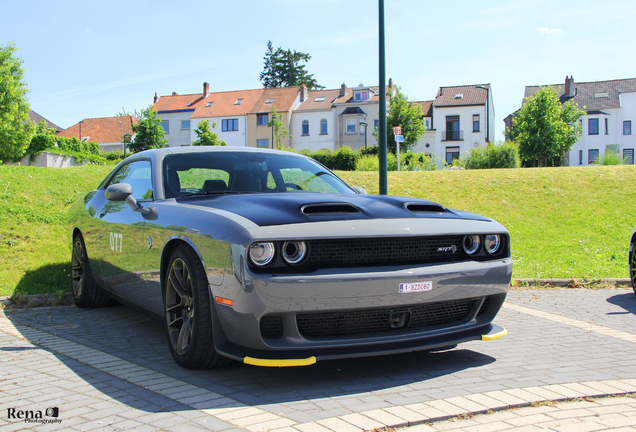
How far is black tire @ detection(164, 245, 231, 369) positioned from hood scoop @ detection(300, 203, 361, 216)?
0.74 m

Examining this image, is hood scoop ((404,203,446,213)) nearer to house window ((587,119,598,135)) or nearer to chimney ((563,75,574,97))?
house window ((587,119,598,135))

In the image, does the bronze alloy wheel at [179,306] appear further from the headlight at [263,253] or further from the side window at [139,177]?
the side window at [139,177]

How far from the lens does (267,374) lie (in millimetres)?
3557

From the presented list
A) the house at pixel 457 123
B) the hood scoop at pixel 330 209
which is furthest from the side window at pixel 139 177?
the house at pixel 457 123

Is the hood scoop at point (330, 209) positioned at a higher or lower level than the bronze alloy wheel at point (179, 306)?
higher

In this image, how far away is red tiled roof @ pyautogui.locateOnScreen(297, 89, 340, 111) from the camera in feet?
202

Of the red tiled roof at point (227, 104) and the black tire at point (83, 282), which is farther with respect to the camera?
the red tiled roof at point (227, 104)

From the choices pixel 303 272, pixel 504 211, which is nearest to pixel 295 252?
pixel 303 272

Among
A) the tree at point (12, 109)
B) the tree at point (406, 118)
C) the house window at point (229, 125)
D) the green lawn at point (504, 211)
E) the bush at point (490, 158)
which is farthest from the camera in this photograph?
the house window at point (229, 125)

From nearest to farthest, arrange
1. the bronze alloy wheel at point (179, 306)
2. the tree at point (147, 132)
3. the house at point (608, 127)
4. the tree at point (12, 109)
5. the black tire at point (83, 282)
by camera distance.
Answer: the bronze alloy wheel at point (179, 306), the black tire at point (83, 282), the tree at point (12, 109), the tree at point (147, 132), the house at point (608, 127)

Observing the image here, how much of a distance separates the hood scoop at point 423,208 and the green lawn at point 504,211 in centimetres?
456

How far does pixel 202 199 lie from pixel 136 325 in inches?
68.6

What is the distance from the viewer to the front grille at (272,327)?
122 inches

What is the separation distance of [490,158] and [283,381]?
87.5 ft
